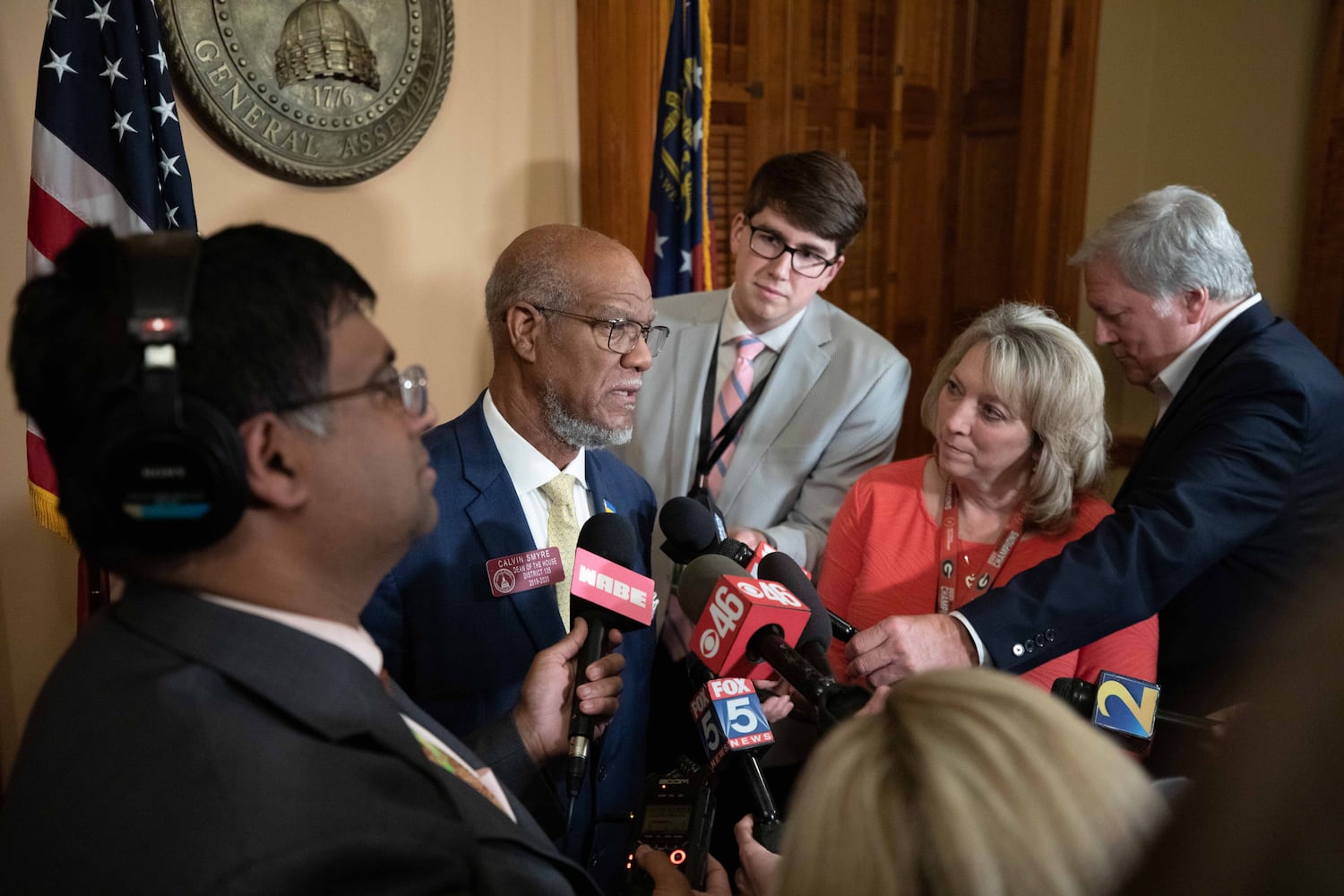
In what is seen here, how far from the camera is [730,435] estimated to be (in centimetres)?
274

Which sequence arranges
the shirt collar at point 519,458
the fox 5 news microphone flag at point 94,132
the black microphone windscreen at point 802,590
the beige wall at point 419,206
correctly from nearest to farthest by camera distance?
the black microphone windscreen at point 802,590
the shirt collar at point 519,458
the fox 5 news microphone flag at point 94,132
the beige wall at point 419,206

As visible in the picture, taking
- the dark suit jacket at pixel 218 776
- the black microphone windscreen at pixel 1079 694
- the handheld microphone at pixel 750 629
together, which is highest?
the dark suit jacket at pixel 218 776

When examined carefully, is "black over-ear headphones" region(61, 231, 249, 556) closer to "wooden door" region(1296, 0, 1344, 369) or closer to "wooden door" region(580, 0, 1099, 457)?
"wooden door" region(580, 0, 1099, 457)

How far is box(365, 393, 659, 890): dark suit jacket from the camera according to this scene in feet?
5.34

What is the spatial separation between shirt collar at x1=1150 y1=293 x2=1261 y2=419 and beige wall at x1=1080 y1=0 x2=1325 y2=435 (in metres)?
2.78

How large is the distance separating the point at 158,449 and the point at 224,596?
0.16m

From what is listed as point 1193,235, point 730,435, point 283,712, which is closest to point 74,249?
point 283,712

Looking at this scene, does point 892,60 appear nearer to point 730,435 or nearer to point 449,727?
point 730,435

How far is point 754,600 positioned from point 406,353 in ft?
7.56

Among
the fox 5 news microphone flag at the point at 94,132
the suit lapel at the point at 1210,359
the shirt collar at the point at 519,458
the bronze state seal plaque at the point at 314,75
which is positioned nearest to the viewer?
the shirt collar at the point at 519,458

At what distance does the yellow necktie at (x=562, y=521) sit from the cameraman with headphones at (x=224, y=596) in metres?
0.84

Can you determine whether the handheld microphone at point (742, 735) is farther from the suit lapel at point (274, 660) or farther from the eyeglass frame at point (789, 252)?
the eyeglass frame at point (789, 252)

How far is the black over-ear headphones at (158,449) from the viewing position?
75 cm

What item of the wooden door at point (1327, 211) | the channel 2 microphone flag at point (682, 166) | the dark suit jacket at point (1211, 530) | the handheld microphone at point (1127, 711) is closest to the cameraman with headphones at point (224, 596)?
the handheld microphone at point (1127, 711)
